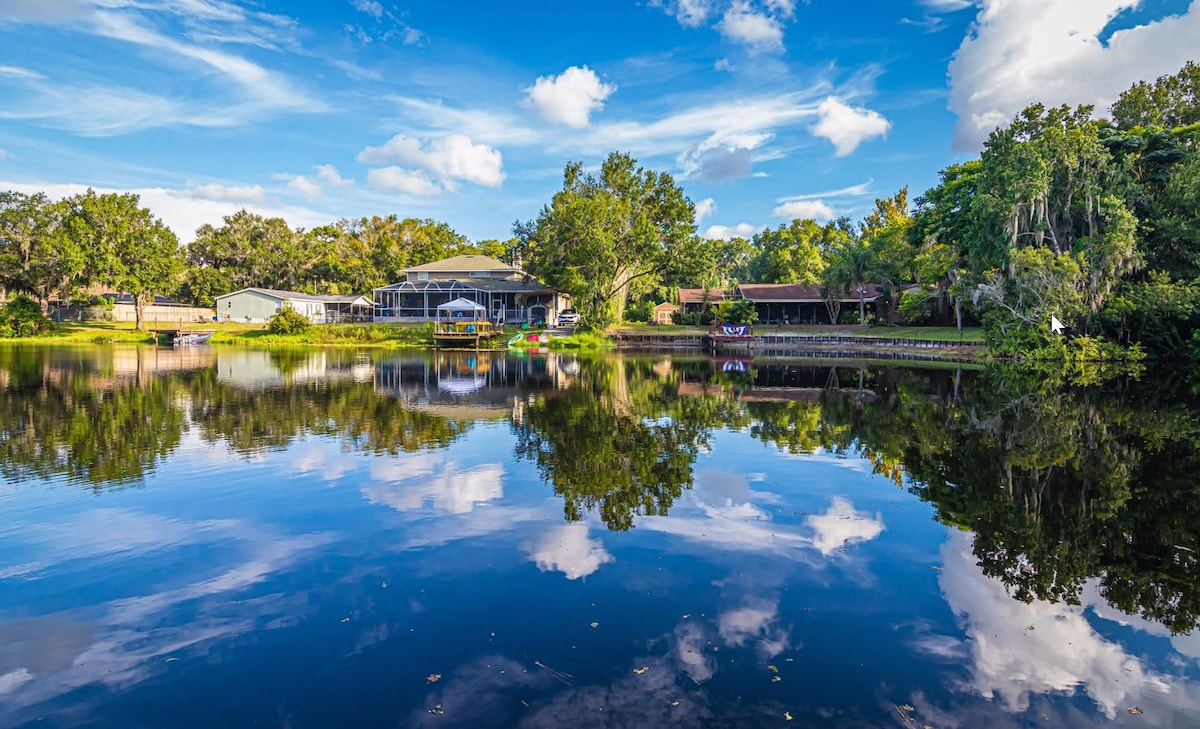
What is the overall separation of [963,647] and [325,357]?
40.2 metres

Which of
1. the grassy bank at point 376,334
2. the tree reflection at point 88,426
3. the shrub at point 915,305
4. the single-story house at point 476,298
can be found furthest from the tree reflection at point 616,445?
the single-story house at point 476,298

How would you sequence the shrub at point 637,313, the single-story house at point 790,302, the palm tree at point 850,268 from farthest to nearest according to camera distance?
the shrub at point 637,313
the single-story house at point 790,302
the palm tree at point 850,268

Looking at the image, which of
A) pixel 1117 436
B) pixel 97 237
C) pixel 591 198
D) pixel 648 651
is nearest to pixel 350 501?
pixel 648 651

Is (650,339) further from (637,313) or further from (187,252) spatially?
(187,252)

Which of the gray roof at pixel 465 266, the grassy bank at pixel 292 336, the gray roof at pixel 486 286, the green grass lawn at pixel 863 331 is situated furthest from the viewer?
the gray roof at pixel 465 266

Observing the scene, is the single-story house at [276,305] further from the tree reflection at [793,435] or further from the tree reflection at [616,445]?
the tree reflection at [616,445]

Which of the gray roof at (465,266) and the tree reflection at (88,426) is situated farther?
the gray roof at (465,266)

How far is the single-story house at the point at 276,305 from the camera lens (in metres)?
63.8

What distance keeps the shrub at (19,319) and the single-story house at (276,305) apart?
47.8 feet

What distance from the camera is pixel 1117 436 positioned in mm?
15344

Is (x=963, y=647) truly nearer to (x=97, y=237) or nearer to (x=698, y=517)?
(x=698, y=517)

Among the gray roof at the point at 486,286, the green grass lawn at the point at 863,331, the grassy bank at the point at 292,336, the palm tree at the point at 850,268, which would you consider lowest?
the grassy bank at the point at 292,336

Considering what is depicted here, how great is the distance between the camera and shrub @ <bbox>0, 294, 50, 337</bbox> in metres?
53.1

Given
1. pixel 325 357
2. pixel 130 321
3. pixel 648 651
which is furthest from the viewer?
pixel 130 321
